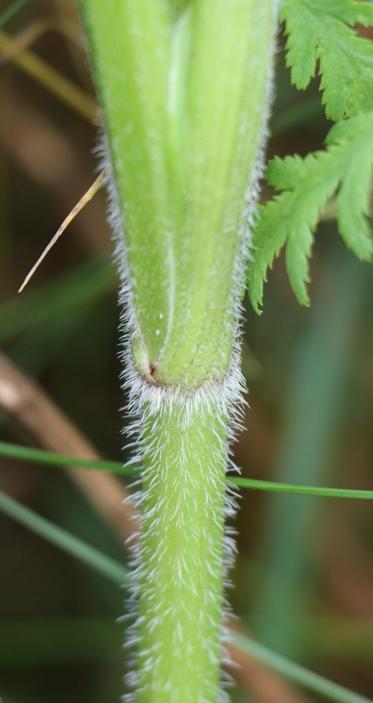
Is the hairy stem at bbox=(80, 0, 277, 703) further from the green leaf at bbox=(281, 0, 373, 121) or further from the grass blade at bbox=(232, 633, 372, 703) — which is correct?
the grass blade at bbox=(232, 633, 372, 703)

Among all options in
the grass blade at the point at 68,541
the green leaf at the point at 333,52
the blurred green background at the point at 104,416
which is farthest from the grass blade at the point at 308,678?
the green leaf at the point at 333,52

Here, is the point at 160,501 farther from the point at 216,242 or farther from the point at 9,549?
the point at 9,549

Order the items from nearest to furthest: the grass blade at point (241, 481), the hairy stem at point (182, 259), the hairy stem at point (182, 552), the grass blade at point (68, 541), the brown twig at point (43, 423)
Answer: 1. the hairy stem at point (182, 259)
2. the hairy stem at point (182, 552)
3. the grass blade at point (241, 481)
4. the grass blade at point (68, 541)
5. the brown twig at point (43, 423)

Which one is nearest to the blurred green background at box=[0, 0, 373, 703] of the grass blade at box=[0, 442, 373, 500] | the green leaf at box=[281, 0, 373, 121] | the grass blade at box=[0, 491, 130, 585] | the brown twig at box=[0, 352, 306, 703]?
the brown twig at box=[0, 352, 306, 703]

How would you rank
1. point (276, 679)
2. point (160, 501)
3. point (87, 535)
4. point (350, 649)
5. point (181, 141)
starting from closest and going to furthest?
point (181, 141) → point (160, 501) → point (276, 679) → point (350, 649) → point (87, 535)

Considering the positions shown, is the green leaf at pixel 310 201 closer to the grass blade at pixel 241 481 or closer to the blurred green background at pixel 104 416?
the grass blade at pixel 241 481

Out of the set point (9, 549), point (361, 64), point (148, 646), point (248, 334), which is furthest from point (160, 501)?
point (9, 549)

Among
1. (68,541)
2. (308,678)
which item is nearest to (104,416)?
(68,541)
